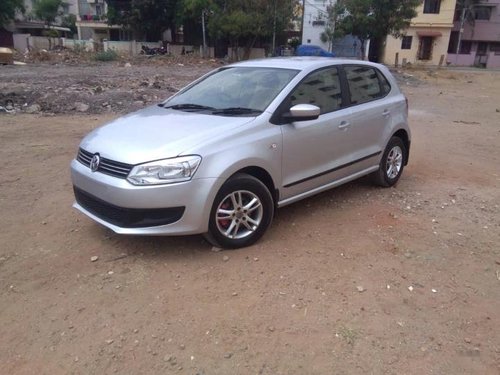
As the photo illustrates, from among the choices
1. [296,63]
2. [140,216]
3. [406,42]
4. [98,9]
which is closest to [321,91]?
[296,63]

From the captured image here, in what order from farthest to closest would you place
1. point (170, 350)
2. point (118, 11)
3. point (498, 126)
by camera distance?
point (118, 11)
point (498, 126)
point (170, 350)

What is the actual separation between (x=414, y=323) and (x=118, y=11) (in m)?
44.0

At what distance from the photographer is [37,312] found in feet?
10.4

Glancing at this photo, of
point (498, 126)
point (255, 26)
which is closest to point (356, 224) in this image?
point (498, 126)

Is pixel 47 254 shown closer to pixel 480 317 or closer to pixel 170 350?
pixel 170 350

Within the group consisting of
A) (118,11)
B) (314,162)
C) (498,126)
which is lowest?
(498,126)

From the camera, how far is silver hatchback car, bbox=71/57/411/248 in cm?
358

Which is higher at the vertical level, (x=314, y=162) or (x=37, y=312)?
(x=314, y=162)

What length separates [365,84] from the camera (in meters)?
5.35

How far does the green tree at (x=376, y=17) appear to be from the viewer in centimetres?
3120

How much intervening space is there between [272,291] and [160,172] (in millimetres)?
1235

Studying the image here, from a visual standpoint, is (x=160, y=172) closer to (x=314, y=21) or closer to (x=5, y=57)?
(x=5, y=57)

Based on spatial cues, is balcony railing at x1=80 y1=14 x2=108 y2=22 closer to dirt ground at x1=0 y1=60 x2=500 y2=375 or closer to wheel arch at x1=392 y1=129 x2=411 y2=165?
wheel arch at x1=392 y1=129 x2=411 y2=165

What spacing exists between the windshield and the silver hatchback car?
0.04 feet
